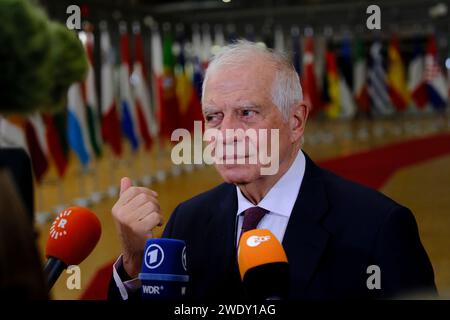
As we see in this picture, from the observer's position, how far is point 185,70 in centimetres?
387

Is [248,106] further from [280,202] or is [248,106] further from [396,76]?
[396,76]

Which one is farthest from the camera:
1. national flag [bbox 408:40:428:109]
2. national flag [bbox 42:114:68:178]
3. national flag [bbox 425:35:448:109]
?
national flag [bbox 408:40:428:109]

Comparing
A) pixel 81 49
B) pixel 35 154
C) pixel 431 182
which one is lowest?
pixel 431 182

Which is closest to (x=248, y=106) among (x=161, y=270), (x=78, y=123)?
(x=161, y=270)

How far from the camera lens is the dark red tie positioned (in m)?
1.40

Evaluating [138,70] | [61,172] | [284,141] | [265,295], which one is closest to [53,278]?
[265,295]

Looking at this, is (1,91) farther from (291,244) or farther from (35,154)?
(35,154)

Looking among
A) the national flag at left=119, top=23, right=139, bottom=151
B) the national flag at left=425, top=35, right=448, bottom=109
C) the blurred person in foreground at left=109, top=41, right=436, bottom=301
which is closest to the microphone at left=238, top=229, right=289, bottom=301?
the blurred person in foreground at left=109, top=41, right=436, bottom=301

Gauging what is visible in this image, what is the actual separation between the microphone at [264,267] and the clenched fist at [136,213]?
1.02ft

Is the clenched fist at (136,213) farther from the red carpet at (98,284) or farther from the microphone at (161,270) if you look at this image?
the red carpet at (98,284)

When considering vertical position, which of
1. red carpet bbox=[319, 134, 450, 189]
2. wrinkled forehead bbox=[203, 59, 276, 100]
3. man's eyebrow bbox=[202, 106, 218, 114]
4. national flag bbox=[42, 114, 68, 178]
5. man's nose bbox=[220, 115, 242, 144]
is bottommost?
red carpet bbox=[319, 134, 450, 189]

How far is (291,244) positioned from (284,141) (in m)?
0.20

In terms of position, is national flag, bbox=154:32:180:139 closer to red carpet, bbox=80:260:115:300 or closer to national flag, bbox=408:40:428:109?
red carpet, bbox=80:260:115:300

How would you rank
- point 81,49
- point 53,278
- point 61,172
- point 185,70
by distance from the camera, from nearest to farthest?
point 53,278
point 81,49
point 185,70
point 61,172
